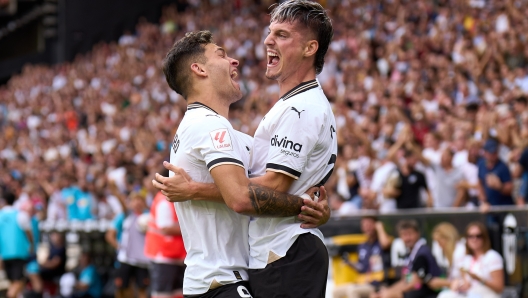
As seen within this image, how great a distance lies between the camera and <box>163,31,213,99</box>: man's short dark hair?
4289mm

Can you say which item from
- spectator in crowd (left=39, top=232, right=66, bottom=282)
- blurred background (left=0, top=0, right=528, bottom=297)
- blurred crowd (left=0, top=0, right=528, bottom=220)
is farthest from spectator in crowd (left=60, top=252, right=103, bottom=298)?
blurred crowd (left=0, top=0, right=528, bottom=220)

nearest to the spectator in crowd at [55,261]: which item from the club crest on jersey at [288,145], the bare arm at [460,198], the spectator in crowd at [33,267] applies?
the spectator in crowd at [33,267]

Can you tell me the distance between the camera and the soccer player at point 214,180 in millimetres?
3773

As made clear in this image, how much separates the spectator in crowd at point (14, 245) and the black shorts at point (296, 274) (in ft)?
34.7

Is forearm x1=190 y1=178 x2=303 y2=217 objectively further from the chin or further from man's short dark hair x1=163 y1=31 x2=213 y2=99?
man's short dark hair x1=163 y1=31 x2=213 y2=99

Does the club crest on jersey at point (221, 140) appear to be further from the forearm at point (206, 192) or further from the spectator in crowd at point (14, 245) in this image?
the spectator in crowd at point (14, 245)

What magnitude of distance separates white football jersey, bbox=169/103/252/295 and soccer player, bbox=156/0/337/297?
84mm

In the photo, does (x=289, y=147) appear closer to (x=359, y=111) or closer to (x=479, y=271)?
(x=479, y=271)

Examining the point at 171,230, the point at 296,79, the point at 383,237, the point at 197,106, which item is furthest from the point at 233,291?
the point at 383,237

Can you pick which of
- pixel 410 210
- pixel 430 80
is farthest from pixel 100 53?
pixel 410 210

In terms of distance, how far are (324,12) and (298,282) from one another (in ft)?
4.65

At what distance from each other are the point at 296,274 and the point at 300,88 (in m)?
0.94

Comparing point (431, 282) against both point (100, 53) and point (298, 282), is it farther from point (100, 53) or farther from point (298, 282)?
point (100, 53)

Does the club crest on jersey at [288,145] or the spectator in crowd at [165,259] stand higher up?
the club crest on jersey at [288,145]
